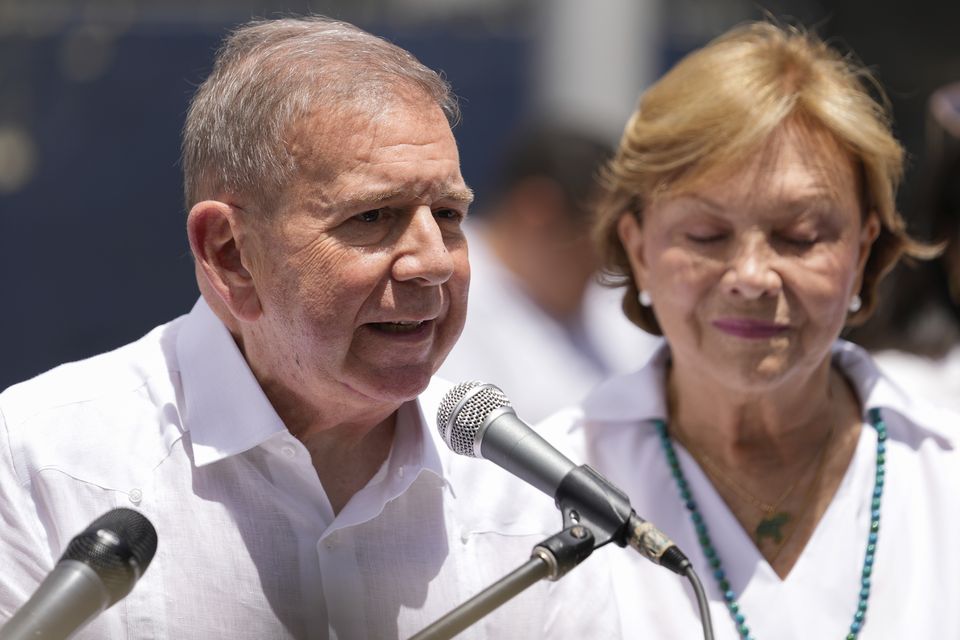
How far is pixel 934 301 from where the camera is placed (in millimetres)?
4395

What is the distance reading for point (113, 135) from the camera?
21.7 ft

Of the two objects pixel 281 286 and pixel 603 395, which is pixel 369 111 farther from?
pixel 603 395

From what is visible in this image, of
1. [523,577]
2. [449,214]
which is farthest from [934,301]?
[523,577]

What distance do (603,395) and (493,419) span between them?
3.96 feet

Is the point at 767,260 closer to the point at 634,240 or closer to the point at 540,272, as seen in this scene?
the point at 634,240

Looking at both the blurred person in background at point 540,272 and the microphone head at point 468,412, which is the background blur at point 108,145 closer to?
the blurred person in background at point 540,272

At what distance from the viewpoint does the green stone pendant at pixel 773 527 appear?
3.19 meters

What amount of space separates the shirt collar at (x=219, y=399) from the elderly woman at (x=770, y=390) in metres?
0.99

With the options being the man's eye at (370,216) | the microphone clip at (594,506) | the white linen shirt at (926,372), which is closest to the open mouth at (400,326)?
the man's eye at (370,216)

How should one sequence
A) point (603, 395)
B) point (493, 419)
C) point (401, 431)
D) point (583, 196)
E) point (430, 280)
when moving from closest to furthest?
point (493, 419), point (430, 280), point (401, 431), point (603, 395), point (583, 196)

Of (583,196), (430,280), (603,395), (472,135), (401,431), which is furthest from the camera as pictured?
(472,135)

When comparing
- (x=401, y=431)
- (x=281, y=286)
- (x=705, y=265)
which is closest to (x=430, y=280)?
(x=281, y=286)

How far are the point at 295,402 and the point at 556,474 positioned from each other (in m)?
0.71

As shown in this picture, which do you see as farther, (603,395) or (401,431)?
(603,395)
